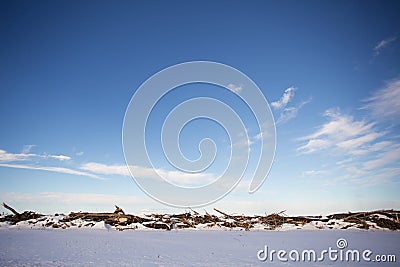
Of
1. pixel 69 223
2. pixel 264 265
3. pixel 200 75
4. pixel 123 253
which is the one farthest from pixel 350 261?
pixel 69 223

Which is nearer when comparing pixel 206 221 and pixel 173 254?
pixel 173 254

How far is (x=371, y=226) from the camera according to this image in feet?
25.8

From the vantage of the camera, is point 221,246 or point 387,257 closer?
point 387,257

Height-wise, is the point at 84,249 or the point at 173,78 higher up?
the point at 173,78

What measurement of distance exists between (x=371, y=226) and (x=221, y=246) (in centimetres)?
535

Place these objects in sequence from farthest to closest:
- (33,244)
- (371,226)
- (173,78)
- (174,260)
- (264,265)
Answer: (173,78)
(371,226)
(33,244)
(174,260)
(264,265)

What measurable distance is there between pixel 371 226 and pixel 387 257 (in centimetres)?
470

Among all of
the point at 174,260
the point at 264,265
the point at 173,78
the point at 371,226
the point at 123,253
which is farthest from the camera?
the point at 173,78

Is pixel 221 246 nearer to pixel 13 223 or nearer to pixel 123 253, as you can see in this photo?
pixel 123 253

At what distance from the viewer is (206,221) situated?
9.10 m

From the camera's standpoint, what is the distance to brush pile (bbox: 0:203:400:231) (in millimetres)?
8078

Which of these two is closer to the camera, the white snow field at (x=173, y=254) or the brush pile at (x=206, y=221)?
the white snow field at (x=173, y=254)

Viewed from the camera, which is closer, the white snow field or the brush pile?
the white snow field

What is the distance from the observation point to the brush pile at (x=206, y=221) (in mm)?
8078
